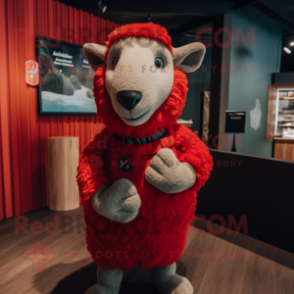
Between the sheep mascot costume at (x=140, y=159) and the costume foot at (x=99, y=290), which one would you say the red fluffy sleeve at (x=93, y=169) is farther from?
the costume foot at (x=99, y=290)

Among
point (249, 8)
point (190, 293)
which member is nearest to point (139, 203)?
point (190, 293)

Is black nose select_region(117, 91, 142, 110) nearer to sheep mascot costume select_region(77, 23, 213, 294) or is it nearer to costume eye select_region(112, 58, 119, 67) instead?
sheep mascot costume select_region(77, 23, 213, 294)

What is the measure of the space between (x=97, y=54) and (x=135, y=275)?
122 cm

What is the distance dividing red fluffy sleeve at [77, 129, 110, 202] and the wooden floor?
0.68 meters

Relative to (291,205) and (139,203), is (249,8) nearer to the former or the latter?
(291,205)

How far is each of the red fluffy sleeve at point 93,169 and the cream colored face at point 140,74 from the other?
0.26 m

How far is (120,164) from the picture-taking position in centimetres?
101

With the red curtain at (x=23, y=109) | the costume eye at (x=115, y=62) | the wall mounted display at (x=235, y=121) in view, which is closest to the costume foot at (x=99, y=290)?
the costume eye at (x=115, y=62)

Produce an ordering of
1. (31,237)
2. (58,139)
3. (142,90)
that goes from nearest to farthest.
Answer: (142,90) < (31,237) < (58,139)

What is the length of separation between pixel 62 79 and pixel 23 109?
518mm

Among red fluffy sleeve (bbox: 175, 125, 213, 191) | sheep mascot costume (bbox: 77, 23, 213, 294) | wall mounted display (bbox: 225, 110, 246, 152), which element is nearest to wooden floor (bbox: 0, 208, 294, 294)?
sheep mascot costume (bbox: 77, 23, 213, 294)

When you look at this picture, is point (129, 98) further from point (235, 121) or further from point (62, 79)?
point (235, 121)

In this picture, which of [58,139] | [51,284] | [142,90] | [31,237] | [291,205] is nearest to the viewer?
[142,90]

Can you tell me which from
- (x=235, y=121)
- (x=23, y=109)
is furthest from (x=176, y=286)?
(x=235, y=121)
